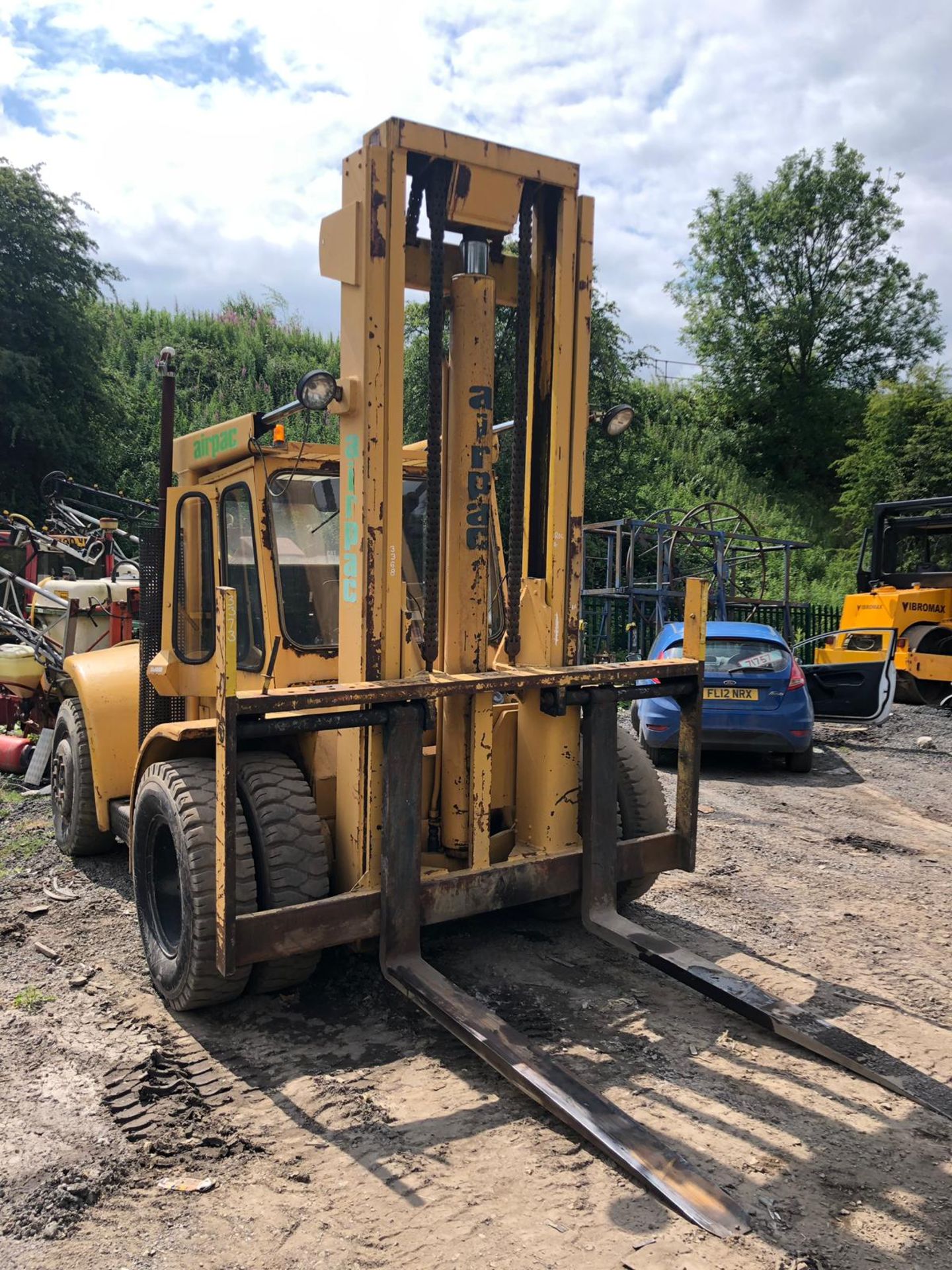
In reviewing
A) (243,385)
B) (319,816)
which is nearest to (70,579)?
(319,816)

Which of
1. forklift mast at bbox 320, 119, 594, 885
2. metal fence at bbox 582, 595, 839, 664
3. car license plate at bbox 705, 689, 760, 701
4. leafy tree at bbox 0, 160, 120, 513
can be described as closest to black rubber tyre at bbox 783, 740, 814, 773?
car license plate at bbox 705, 689, 760, 701

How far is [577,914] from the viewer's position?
4.69 metres

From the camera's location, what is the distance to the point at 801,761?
994 cm

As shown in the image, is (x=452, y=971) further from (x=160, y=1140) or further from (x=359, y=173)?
(x=359, y=173)

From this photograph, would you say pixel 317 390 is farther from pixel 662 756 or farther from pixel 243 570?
pixel 662 756

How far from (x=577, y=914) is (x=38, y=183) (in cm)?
2164

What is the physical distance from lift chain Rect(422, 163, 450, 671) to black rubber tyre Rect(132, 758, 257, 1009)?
1.18 metres

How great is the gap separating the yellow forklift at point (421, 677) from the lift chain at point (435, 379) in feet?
0.03

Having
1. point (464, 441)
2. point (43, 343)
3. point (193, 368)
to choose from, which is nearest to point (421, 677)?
point (464, 441)

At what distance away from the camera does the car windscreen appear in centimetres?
959

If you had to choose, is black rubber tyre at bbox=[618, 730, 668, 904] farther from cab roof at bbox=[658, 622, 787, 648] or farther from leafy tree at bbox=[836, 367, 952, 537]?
leafy tree at bbox=[836, 367, 952, 537]

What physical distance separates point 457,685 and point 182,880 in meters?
1.35

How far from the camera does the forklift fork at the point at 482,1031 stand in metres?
2.81

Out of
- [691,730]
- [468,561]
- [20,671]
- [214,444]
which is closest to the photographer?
[468,561]
